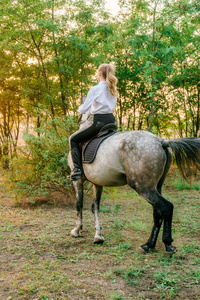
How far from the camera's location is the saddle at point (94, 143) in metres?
4.29

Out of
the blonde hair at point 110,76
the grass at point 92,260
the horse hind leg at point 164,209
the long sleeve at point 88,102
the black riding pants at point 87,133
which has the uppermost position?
the blonde hair at point 110,76

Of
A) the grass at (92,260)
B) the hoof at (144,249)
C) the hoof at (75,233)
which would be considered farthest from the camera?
the hoof at (75,233)

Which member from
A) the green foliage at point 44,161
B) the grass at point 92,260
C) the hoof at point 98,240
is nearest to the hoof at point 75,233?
the grass at point 92,260

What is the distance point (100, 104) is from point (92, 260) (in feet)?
7.72

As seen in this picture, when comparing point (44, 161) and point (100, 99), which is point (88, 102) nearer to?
point (100, 99)

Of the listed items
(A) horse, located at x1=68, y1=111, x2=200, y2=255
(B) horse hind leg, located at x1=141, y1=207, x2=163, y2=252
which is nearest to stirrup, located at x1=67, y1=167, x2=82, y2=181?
(A) horse, located at x1=68, y1=111, x2=200, y2=255

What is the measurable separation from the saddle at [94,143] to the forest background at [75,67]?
2.21 metres

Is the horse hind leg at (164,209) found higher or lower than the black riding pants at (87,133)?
lower

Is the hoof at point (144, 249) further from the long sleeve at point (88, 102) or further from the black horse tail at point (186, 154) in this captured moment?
the long sleeve at point (88, 102)

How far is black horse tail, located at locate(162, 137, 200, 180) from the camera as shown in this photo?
4.11 metres

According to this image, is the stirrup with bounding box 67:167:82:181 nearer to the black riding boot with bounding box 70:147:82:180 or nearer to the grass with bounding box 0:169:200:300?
the black riding boot with bounding box 70:147:82:180

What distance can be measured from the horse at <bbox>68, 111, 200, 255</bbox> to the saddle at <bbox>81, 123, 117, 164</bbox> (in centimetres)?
7

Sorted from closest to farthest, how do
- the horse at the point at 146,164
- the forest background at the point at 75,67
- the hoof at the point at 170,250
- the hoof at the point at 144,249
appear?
the horse at the point at 146,164 < the hoof at the point at 170,250 < the hoof at the point at 144,249 < the forest background at the point at 75,67

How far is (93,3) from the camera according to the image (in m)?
9.07
